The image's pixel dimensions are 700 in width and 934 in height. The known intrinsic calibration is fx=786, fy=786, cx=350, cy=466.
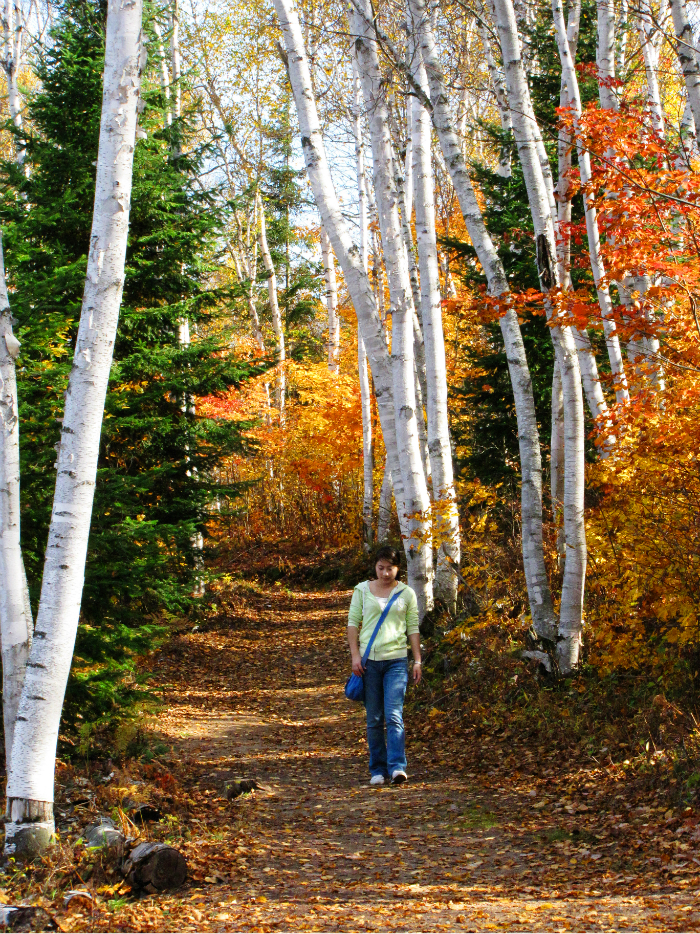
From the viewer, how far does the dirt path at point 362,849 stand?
12.4 ft

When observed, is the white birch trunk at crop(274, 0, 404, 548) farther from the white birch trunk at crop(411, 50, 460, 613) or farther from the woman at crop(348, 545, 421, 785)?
the woman at crop(348, 545, 421, 785)

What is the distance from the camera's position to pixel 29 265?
32.6ft

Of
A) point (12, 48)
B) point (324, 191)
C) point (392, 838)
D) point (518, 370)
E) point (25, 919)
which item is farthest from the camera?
point (12, 48)

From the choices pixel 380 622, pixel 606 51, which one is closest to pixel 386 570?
pixel 380 622

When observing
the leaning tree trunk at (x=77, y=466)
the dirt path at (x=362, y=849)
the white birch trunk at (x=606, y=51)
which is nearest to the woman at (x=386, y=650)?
the dirt path at (x=362, y=849)

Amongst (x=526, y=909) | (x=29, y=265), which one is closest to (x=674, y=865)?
(x=526, y=909)

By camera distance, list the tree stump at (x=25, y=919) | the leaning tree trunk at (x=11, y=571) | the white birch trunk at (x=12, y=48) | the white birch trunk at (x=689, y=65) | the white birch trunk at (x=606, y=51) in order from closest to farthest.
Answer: the tree stump at (x=25, y=919)
the leaning tree trunk at (x=11, y=571)
the white birch trunk at (x=689, y=65)
the white birch trunk at (x=606, y=51)
the white birch trunk at (x=12, y=48)

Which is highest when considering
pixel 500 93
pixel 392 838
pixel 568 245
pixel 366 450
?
pixel 500 93

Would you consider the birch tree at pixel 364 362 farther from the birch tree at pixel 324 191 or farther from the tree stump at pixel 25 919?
the tree stump at pixel 25 919

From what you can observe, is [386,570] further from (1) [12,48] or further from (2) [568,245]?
(1) [12,48]

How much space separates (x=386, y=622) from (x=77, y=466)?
8.65 ft

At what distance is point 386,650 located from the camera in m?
5.92

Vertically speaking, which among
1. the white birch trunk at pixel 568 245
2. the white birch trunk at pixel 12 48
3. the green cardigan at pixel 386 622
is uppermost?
the white birch trunk at pixel 12 48

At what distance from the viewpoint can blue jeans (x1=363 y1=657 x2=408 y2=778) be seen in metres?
5.91
